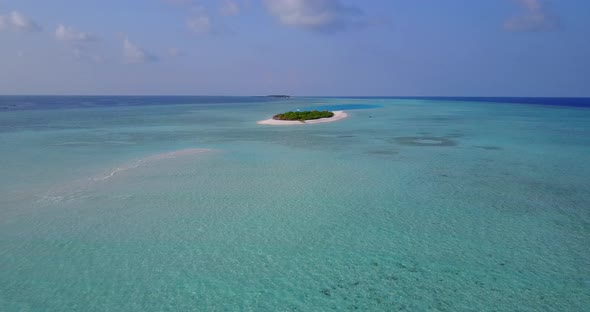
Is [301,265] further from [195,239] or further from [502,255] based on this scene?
[502,255]

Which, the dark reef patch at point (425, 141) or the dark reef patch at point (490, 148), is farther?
the dark reef patch at point (425, 141)

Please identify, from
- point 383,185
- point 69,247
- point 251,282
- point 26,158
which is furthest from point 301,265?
point 26,158

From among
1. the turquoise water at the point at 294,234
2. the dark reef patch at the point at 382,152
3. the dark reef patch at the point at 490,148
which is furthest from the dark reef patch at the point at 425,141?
the turquoise water at the point at 294,234

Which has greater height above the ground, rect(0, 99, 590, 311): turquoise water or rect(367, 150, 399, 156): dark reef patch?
rect(367, 150, 399, 156): dark reef patch

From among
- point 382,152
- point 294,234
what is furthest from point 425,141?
point 294,234

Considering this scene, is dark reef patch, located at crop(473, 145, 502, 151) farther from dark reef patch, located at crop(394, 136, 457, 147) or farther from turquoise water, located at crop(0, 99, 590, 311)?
turquoise water, located at crop(0, 99, 590, 311)

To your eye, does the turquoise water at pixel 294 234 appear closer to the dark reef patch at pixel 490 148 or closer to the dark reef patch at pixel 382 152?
the dark reef patch at pixel 382 152

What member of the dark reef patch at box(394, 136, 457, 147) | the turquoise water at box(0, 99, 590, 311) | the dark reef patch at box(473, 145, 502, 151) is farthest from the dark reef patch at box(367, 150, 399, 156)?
the dark reef patch at box(473, 145, 502, 151)
